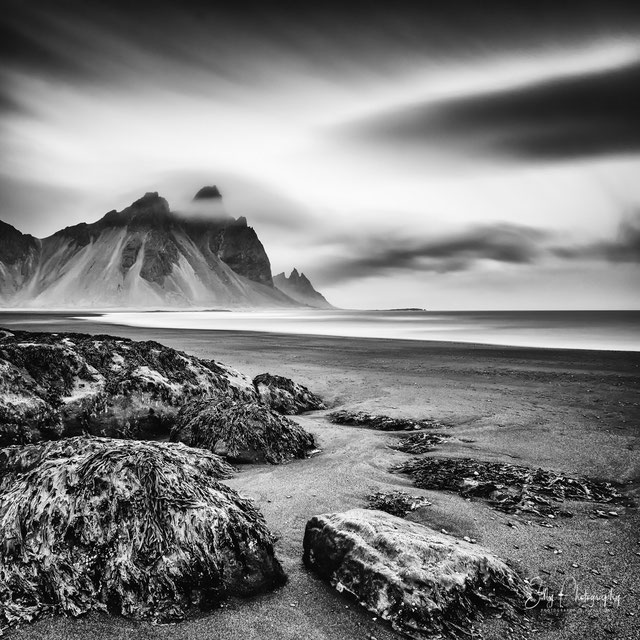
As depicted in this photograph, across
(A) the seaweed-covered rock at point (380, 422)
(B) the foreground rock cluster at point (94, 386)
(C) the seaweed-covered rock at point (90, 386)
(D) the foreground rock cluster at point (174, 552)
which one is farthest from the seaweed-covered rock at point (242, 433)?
(D) the foreground rock cluster at point (174, 552)

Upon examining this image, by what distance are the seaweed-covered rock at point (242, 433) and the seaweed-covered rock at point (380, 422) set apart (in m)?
1.52

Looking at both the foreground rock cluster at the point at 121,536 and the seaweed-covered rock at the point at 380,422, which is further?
the seaweed-covered rock at the point at 380,422

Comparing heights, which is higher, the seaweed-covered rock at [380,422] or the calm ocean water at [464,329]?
the calm ocean water at [464,329]

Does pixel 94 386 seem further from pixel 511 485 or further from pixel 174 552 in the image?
pixel 511 485

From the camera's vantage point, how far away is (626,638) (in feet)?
7.78

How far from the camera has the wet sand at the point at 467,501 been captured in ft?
7.94

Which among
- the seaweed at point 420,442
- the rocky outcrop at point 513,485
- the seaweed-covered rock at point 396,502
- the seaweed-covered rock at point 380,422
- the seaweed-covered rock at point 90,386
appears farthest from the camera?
the seaweed-covered rock at point 380,422

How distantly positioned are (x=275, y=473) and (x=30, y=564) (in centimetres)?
257

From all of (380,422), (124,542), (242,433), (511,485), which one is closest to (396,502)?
(511,485)

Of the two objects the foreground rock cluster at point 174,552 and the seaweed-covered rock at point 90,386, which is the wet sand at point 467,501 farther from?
the seaweed-covered rock at point 90,386

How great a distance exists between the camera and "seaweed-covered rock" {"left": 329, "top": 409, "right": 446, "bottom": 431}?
6949 mm

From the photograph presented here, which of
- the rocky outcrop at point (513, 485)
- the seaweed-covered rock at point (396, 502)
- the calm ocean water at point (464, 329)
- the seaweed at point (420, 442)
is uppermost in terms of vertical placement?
the calm ocean water at point (464, 329)

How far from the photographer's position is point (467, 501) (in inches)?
163

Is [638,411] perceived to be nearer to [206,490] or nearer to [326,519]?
[326,519]
